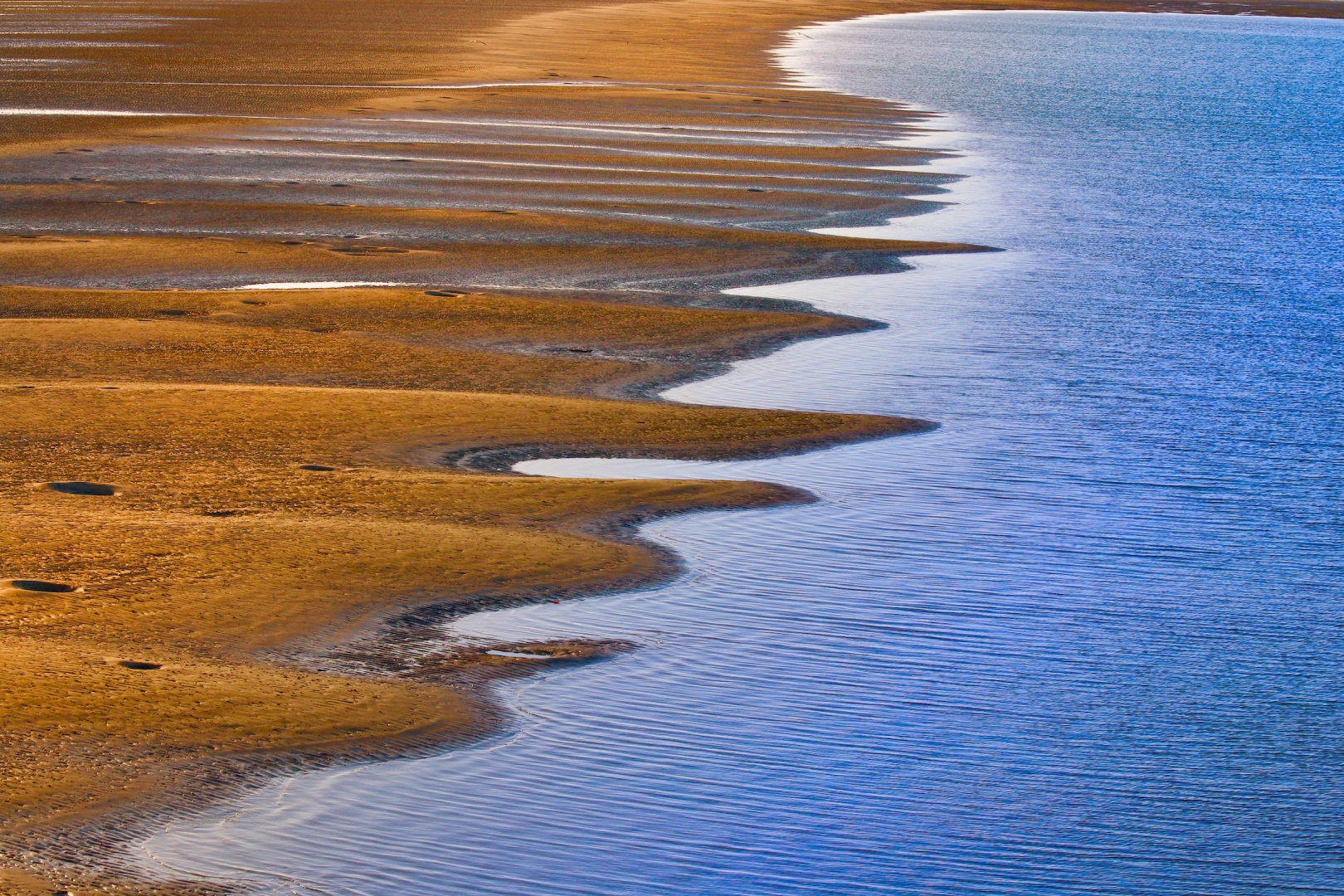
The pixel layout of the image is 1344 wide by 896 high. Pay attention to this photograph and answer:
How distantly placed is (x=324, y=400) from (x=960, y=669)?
380cm

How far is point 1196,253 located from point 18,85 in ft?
52.5

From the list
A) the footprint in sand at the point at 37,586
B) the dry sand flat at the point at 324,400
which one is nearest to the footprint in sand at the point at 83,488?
the dry sand flat at the point at 324,400

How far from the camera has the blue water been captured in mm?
4266

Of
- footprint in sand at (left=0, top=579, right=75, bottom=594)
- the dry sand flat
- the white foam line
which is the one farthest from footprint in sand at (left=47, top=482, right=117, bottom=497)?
the white foam line

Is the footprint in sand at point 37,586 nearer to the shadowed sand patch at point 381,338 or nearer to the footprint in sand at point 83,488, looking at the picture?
the footprint in sand at point 83,488

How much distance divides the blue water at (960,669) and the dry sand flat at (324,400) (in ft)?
0.91

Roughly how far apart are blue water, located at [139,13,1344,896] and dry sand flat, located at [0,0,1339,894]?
28 centimetres

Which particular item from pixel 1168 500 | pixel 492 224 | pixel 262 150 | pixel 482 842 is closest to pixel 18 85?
pixel 262 150

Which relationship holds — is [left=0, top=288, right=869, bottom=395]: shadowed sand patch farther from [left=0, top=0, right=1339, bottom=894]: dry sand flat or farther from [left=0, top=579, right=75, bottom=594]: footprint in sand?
[left=0, top=579, right=75, bottom=594]: footprint in sand

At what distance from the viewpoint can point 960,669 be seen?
541cm

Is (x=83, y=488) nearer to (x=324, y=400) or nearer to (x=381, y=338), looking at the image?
(x=324, y=400)

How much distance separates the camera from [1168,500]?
7223 mm

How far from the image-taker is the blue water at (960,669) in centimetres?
427

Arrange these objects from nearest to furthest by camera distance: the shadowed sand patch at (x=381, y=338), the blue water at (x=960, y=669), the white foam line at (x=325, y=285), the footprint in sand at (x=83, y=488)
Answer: the blue water at (x=960, y=669) → the footprint in sand at (x=83, y=488) → the shadowed sand patch at (x=381, y=338) → the white foam line at (x=325, y=285)
